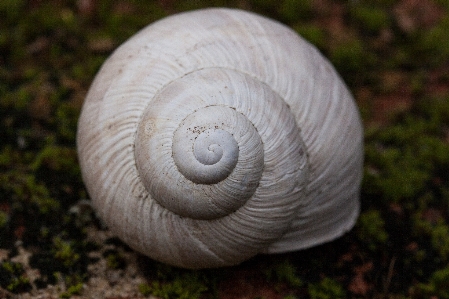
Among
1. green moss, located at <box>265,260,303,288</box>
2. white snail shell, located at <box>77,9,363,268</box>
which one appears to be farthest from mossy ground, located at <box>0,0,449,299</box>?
white snail shell, located at <box>77,9,363,268</box>

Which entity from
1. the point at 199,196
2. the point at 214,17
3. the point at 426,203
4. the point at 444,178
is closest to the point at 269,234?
the point at 199,196

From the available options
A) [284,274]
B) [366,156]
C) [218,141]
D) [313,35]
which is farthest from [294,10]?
[218,141]

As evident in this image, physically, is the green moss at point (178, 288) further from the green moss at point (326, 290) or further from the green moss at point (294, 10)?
the green moss at point (294, 10)

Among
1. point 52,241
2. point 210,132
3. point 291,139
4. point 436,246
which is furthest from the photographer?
point 436,246

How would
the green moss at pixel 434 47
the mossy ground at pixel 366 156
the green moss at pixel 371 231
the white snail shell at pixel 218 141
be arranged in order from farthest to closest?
the green moss at pixel 434 47 < the green moss at pixel 371 231 < the mossy ground at pixel 366 156 < the white snail shell at pixel 218 141

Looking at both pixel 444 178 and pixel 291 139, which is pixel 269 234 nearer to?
pixel 291 139

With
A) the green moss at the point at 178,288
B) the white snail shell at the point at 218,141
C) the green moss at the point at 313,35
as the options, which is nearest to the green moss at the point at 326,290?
the white snail shell at the point at 218,141
